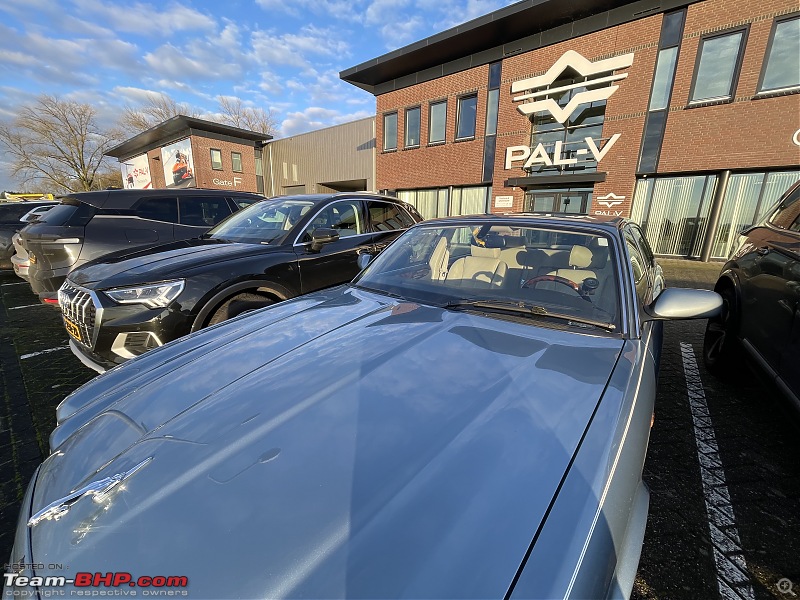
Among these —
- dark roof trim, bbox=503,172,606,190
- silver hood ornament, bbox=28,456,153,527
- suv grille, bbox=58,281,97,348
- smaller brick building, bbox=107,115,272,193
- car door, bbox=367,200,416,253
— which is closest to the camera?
silver hood ornament, bbox=28,456,153,527

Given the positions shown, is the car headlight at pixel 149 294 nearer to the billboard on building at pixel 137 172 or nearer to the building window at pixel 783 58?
the building window at pixel 783 58

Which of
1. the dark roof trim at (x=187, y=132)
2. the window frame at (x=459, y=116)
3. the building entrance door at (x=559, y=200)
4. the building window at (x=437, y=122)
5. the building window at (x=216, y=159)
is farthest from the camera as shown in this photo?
the building window at (x=216, y=159)

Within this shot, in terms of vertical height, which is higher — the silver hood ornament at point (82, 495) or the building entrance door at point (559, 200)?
the building entrance door at point (559, 200)

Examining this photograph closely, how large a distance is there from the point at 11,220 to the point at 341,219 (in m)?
10.3

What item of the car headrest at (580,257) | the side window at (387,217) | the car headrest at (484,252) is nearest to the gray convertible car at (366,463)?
the car headrest at (580,257)

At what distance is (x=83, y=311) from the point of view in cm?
Result: 274

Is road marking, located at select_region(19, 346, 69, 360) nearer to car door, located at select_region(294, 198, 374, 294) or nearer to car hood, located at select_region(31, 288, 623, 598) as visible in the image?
car door, located at select_region(294, 198, 374, 294)

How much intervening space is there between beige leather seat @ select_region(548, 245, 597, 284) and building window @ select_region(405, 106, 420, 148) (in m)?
15.8

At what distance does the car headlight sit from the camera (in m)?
2.75

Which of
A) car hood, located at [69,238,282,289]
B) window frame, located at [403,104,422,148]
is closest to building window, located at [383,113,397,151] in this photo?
window frame, located at [403,104,422,148]

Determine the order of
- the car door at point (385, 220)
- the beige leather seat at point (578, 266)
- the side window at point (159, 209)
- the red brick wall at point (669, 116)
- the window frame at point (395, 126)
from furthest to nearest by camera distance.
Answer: the window frame at point (395, 126)
the red brick wall at point (669, 116)
the side window at point (159, 209)
the car door at point (385, 220)
the beige leather seat at point (578, 266)

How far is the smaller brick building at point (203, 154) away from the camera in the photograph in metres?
26.8

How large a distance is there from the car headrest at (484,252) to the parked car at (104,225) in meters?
4.42

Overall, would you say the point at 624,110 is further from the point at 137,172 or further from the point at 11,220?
the point at 137,172
